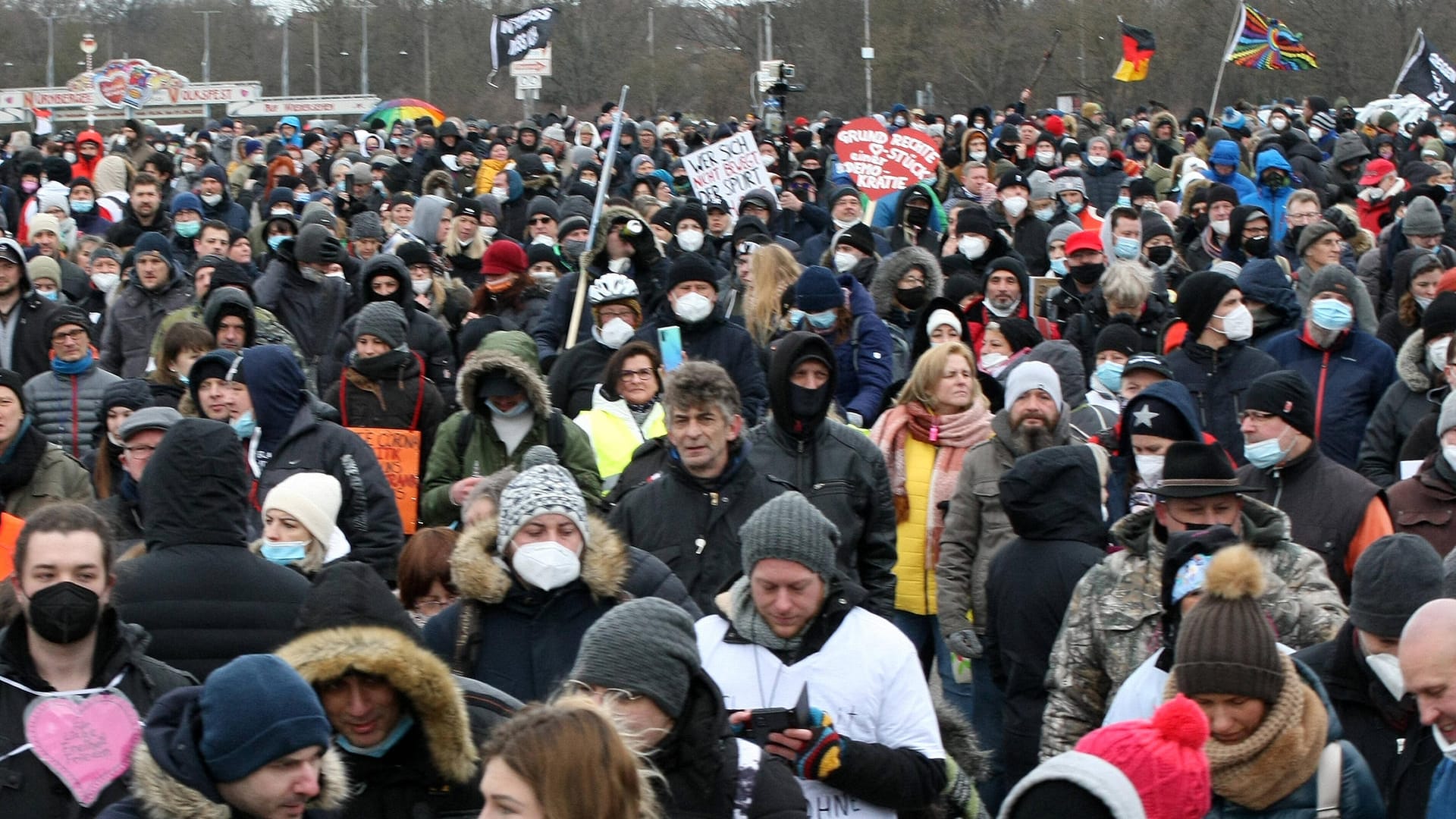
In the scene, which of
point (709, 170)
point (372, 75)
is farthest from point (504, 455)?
point (372, 75)

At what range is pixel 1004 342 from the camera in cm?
938

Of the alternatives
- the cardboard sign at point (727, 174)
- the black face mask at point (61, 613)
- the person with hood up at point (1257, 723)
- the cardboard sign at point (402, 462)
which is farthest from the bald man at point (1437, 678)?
the cardboard sign at point (727, 174)

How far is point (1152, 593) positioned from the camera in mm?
5039

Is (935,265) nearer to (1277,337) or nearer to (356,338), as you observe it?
(1277,337)

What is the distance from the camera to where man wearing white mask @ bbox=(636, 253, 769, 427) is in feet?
29.9

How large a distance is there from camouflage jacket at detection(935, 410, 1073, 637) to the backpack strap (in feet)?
8.67

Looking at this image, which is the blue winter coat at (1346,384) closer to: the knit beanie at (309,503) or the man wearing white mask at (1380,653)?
the man wearing white mask at (1380,653)

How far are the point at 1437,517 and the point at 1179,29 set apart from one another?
42545 mm

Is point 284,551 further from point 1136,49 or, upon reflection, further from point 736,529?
point 1136,49

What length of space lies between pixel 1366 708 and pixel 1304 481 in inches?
75.9

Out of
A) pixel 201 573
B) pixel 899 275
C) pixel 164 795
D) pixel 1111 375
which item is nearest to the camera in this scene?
pixel 164 795

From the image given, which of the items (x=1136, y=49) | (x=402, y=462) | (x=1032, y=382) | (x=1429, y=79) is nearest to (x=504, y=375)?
(x=402, y=462)

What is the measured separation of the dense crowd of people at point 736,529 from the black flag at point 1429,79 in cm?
1258

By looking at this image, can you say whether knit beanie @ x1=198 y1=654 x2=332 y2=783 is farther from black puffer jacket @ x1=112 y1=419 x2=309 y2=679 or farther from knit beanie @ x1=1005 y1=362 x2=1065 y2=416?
knit beanie @ x1=1005 y1=362 x2=1065 y2=416
